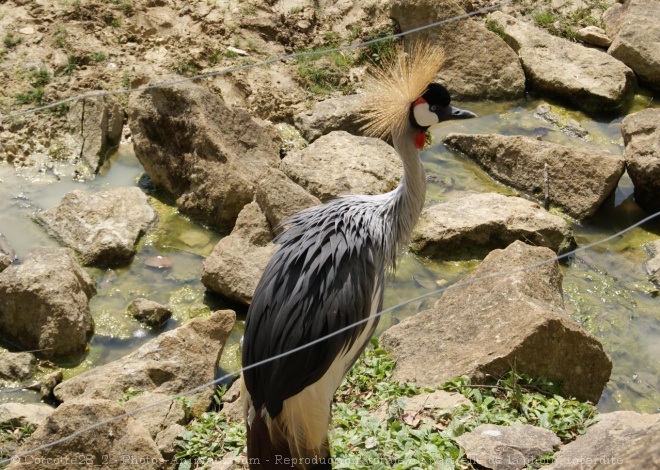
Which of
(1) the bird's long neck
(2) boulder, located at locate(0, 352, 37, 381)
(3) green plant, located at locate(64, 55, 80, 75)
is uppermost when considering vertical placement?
(1) the bird's long neck

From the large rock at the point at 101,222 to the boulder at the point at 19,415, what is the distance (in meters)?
1.49

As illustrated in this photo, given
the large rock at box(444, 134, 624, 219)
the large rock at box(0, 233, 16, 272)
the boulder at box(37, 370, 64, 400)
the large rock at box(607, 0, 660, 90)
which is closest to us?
the boulder at box(37, 370, 64, 400)

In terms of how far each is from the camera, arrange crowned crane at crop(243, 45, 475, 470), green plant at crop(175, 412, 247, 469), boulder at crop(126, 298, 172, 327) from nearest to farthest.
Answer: crowned crane at crop(243, 45, 475, 470) → green plant at crop(175, 412, 247, 469) → boulder at crop(126, 298, 172, 327)

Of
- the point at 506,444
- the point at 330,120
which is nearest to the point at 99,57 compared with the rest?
the point at 330,120

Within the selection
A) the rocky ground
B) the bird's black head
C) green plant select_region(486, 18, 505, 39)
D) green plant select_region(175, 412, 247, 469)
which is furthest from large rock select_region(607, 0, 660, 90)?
green plant select_region(175, 412, 247, 469)

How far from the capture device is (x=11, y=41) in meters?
7.07

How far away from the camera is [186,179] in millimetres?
6340

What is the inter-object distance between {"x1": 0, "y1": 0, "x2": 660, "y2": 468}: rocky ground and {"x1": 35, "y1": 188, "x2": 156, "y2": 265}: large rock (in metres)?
0.02

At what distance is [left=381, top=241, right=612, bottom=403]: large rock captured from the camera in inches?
165

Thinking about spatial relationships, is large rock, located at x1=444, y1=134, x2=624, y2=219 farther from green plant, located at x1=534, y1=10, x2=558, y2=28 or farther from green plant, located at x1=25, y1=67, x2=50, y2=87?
green plant, located at x1=25, y1=67, x2=50, y2=87

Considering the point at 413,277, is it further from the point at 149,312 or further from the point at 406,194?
the point at 406,194

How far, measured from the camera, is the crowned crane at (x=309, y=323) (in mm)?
3504

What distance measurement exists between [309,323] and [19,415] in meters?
1.85

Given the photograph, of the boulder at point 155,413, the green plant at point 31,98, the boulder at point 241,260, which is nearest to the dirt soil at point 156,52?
the green plant at point 31,98
